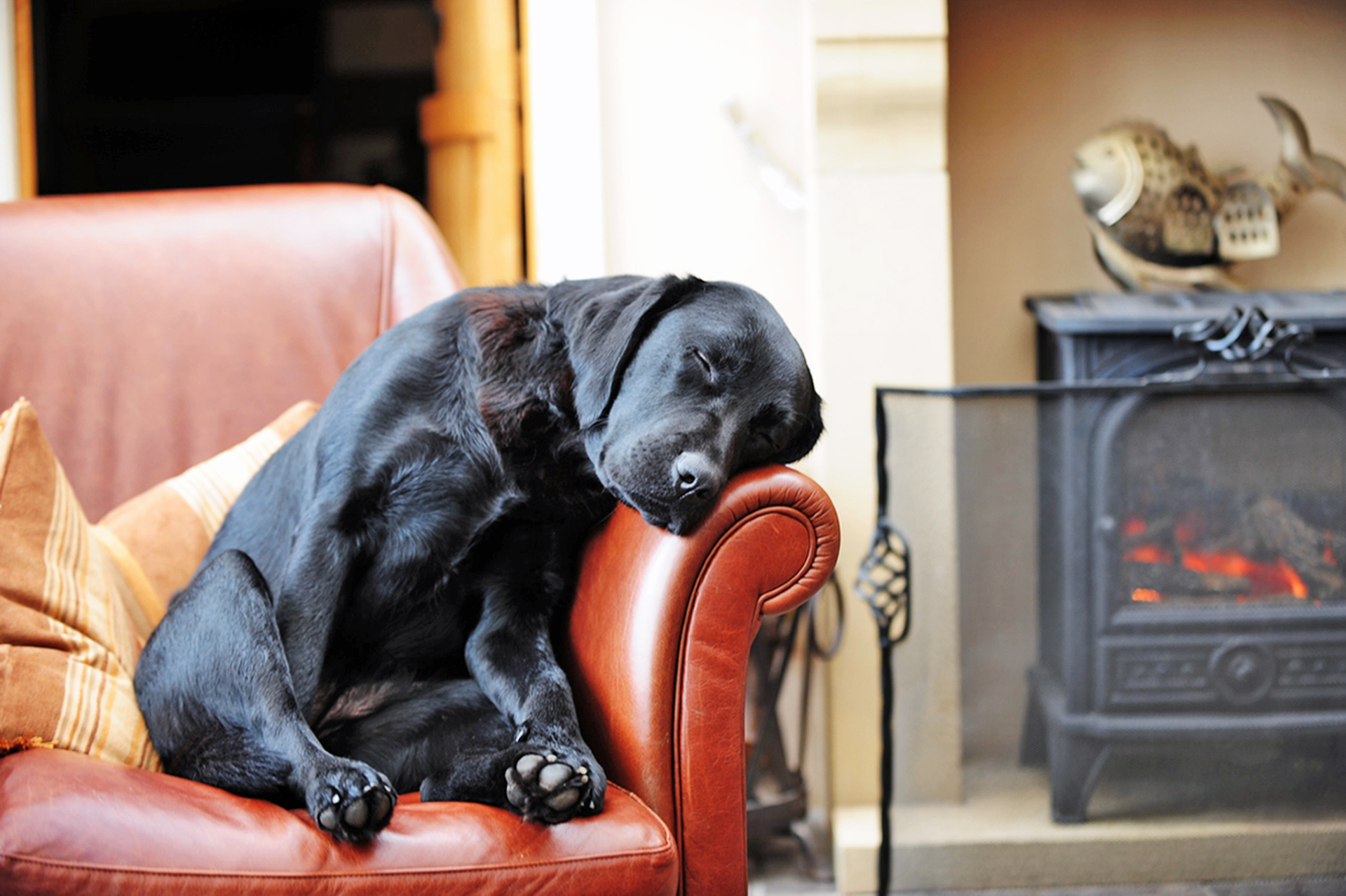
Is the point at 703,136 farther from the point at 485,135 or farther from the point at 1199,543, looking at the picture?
the point at 1199,543

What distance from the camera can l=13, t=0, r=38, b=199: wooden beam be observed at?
2180mm

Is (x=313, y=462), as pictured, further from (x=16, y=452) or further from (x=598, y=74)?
(x=598, y=74)

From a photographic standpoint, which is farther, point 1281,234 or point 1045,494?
point 1281,234

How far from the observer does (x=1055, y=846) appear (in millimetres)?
1916

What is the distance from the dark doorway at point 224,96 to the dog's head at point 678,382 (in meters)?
2.97

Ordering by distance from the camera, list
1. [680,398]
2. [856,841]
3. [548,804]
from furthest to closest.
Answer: [856,841], [680,398], [548,804]

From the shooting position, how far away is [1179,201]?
200cm

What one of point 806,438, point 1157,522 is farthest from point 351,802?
point 1157,522

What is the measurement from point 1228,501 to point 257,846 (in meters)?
1.65

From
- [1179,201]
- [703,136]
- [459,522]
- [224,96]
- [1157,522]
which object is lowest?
[1157,522]

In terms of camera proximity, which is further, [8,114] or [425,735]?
[8,114]

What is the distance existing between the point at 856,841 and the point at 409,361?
1.34m

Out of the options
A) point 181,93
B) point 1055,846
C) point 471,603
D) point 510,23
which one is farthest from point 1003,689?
point 181,93

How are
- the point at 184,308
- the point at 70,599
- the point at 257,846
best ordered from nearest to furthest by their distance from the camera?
the point at 257,846 → the point at 70,599 → the point at 184,308
